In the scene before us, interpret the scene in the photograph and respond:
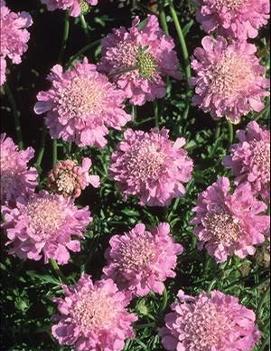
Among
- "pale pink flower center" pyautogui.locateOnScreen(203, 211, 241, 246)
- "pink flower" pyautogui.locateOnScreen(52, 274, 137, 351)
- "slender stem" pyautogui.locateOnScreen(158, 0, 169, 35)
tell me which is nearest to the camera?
"pink flower" pyautogui.locateOnScreen(52, 274, 137, 351)

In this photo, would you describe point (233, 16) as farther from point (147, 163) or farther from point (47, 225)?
point (47, 225)

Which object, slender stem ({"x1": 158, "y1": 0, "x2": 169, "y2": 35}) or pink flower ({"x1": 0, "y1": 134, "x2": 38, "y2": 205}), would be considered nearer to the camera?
pink flower ({"x1": 0, "y1": 134, "x2": 38, "y2": 205})

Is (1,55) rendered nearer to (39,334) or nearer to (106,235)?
(106,235)

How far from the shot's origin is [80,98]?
1.97 m

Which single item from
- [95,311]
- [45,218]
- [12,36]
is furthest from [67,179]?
[12,36]

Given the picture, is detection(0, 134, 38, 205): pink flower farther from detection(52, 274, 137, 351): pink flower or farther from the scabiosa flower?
detection(52, 274, 137, 351): pink flower

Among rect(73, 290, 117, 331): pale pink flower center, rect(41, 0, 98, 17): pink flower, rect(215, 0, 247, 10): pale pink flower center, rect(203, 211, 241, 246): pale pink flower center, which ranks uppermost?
rect(41, 0, 98, 17): pink flower

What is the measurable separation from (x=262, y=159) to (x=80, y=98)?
0.45 m

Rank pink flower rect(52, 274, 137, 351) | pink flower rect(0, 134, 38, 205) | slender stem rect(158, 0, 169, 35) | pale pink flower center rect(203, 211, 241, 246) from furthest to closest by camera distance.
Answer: slender stem rect(158, 0, 169, 35) → pink flower rect(0, 134, 38, 205) → pale pink flower center rect(203, 211, 241, 246) → pink flower rect(52, 274, 137, 351)

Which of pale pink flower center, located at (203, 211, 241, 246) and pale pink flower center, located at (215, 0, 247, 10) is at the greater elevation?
pale pink flower center, located at (215, 0, 247, 10)

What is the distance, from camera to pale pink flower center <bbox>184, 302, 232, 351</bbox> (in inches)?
70.4

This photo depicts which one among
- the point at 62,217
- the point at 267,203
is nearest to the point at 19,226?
the point at 62,217

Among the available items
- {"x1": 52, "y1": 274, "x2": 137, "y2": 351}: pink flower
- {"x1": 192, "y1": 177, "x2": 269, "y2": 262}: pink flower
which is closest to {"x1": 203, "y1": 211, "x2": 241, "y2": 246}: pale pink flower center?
{"x1": 192, "y1": 177, "x2": 269, "y2": 262}: pink flower

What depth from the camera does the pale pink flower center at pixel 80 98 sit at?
1.96 m
